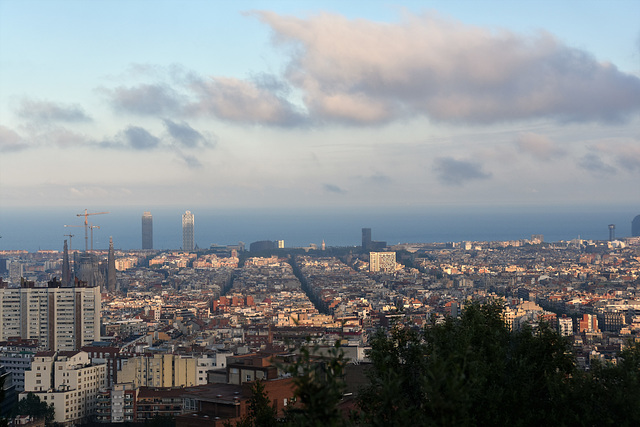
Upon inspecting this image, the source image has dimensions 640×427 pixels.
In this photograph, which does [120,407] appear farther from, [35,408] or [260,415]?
[260,415]

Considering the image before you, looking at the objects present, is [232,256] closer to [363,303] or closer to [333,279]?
[333,279]

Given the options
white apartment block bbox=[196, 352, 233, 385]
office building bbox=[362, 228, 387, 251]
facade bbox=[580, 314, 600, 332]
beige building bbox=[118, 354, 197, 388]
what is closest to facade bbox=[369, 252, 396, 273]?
office building bbox=[362, 228, 387, 251]

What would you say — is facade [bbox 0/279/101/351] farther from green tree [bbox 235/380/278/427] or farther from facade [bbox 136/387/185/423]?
green tree [bbox 235/380/278/427]

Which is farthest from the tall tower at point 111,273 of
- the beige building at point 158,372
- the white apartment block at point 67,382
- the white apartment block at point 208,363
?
the white apartment block at point 208,363

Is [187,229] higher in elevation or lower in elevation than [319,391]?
higher

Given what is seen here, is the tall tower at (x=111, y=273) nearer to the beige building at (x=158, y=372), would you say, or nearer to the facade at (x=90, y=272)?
the facade at (x=90, y=272)

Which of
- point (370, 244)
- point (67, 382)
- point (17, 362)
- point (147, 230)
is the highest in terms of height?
point (147, 230)

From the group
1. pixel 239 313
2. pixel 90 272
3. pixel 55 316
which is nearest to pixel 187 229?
pixel 90 272

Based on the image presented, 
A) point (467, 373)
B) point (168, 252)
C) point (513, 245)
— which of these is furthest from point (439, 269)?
point (467, 373)
